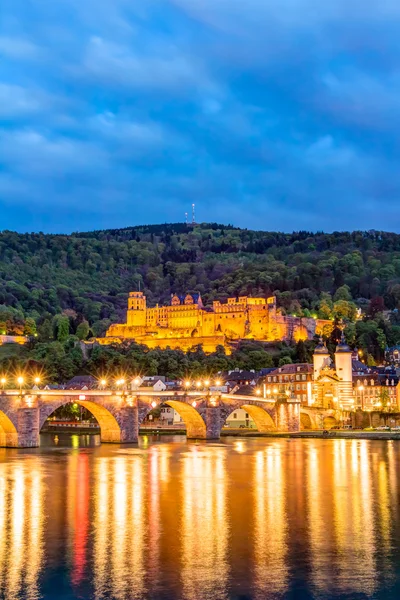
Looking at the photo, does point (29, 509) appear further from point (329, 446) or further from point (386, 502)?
point (329, 446)

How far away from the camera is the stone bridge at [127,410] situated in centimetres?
5362

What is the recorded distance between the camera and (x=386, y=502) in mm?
32219

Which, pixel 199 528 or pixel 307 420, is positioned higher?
pixel 307 420

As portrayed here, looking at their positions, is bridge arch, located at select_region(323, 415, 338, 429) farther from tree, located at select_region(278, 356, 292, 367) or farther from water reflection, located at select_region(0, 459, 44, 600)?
water reflection, located at select_region(0, 459, 44, 600)

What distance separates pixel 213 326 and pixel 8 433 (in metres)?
91.2

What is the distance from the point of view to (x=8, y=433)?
54344 millimetres

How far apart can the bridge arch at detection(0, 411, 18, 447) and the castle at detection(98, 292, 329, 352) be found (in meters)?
78.0

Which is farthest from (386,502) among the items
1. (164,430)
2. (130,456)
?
(164,430)

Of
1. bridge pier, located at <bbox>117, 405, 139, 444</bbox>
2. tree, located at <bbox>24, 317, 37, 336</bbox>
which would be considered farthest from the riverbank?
tree, located at <bbox>24, 317, 37, 336</bbox>

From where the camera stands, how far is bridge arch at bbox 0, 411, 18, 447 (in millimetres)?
53812

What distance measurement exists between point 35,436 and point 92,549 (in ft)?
103

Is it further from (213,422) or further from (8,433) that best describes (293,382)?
(8,433)

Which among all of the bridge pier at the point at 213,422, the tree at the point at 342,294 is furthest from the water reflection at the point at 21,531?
the tree at the point at 342,294

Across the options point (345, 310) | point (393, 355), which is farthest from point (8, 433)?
point (345, 310)
